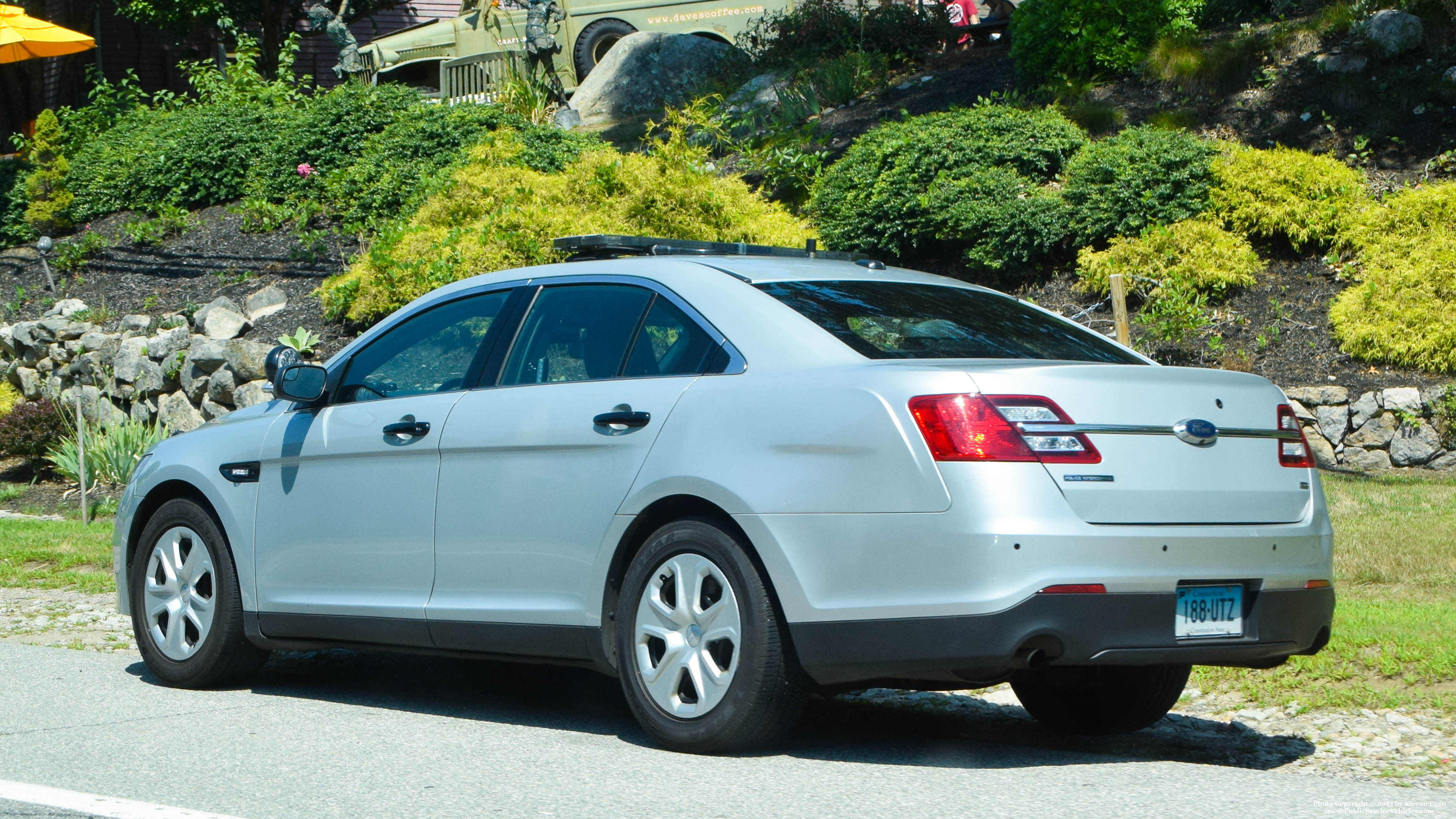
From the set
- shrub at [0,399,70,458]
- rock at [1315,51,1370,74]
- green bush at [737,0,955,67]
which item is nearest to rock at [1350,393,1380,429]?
rock at [1315,51,1370,74]

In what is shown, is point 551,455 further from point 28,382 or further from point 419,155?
point 28,382

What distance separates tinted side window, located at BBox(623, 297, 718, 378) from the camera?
486 centimetres

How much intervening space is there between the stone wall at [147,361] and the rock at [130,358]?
0.01 meters

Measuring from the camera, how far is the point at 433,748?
4844 millimetres

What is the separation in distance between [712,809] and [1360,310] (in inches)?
368

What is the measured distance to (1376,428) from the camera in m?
11.0

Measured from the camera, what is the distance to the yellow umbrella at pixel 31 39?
1753 cm

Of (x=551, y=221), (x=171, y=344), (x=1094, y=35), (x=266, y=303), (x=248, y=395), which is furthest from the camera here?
(x=1094, y=35)

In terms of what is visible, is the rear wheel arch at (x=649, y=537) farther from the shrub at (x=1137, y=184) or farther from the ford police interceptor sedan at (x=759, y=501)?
the shrub at (x=1137, y=184)

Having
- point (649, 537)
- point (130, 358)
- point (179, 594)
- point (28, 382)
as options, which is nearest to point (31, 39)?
point (28, 382)

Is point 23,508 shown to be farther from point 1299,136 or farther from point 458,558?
point 1299,136

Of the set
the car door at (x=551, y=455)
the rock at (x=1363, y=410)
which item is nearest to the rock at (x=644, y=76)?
the rock at (x=1363, y=410)

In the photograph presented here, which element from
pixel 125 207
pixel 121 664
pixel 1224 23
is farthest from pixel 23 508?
pixel 1224 23

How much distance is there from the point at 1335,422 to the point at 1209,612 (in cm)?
750
